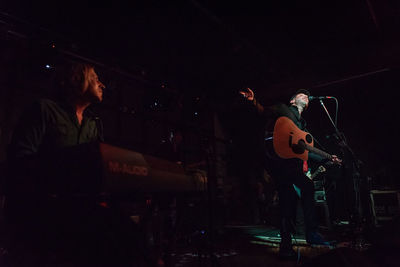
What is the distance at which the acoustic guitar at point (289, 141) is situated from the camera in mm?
3531

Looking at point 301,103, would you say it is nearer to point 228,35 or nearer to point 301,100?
point 301,100

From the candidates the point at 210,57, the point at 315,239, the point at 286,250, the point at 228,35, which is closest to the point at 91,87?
the point at 286,250

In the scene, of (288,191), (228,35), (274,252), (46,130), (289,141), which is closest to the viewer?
(46,130)

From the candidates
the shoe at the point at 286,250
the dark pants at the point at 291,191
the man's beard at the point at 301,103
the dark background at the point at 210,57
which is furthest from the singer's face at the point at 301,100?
the shoe at the point at 286,250

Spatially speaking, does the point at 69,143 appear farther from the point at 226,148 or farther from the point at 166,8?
the point at 226,148

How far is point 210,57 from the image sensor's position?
6.17 m

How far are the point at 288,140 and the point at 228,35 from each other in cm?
271

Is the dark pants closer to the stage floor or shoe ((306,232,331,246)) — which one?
shoe ((306,232,331,246))

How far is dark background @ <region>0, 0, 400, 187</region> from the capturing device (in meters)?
4.45

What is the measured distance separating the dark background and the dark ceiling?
0.8 inches

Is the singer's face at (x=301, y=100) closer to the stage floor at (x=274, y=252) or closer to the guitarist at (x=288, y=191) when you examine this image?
the guitarist at (x=288, y=191)

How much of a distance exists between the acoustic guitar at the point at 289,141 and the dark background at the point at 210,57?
1.02 m

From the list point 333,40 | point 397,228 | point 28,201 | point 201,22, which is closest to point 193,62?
point 201,22

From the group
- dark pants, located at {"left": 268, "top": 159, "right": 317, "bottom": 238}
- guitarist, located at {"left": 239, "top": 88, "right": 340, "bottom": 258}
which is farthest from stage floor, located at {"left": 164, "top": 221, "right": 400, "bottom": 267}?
dark pants, located at {"left": 268, "top": 159, "right": 317, "bottom": 238}
